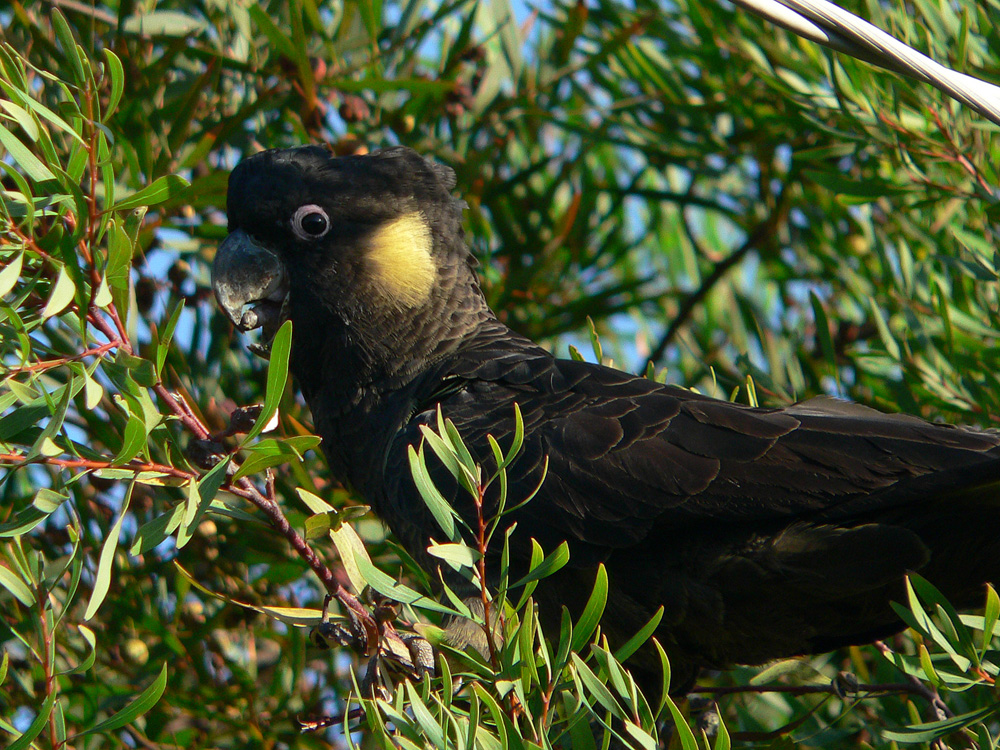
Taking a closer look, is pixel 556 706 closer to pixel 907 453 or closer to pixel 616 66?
pixel 907 453

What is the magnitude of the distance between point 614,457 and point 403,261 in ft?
2.47

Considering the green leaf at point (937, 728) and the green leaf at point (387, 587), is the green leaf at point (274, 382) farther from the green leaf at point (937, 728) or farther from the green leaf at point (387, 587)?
the green leaf at point (937, 728)

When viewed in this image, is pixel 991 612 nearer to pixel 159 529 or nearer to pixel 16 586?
pixel 159 529

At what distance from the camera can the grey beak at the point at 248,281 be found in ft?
7.30

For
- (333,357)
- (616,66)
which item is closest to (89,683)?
(333,357)

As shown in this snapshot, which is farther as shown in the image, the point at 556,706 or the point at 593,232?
the point at 593,232

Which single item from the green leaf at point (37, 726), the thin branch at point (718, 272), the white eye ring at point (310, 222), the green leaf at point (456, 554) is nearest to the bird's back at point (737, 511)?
the green leaf at point (456, 554)

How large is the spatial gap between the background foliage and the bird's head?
153 mm

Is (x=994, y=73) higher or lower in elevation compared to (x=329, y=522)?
higher

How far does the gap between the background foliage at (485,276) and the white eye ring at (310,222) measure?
0.20 meters

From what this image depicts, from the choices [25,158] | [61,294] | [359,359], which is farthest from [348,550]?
[359,359]

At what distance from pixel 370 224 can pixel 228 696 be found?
3.71 feet

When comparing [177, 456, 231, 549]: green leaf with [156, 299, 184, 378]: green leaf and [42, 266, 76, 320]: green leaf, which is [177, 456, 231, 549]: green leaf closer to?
[156, 299, 184, 378]: green leaf

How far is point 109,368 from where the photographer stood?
1.25 m
